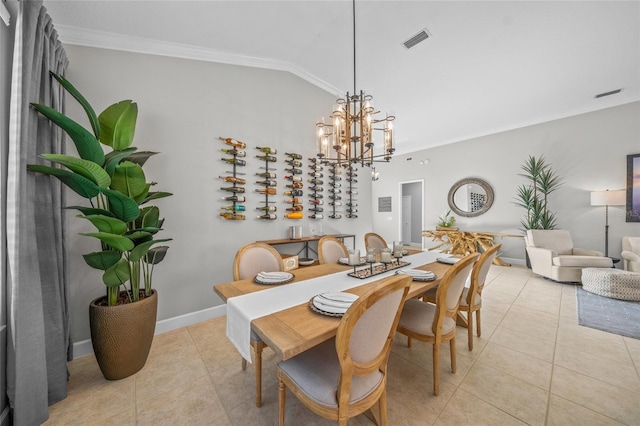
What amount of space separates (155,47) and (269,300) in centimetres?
278

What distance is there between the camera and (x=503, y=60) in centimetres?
294

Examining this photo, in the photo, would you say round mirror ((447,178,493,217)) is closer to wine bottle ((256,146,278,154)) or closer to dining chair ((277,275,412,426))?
wine bottle ((256,146,278,154))

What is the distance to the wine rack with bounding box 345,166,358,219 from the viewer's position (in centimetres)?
394

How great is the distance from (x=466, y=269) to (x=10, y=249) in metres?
2.72

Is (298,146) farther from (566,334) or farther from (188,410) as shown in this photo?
(566,334)

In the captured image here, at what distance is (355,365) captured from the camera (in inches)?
37.5

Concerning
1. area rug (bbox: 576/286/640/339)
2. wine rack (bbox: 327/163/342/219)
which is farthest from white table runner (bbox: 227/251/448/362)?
area rug (bbox: 576/286/640/339)

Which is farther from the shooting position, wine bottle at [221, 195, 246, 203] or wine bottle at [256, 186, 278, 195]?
wine bottle at [256, 186, 278, 195]

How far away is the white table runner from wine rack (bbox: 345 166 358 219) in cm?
222

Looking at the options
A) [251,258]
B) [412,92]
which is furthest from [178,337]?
[412,92]

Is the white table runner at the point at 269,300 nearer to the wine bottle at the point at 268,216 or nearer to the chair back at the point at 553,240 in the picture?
the wine bottle at the point at 268,216

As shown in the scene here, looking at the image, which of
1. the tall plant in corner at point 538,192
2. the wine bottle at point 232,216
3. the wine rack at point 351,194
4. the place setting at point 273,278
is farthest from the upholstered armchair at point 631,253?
the wine bottle at point 232,216

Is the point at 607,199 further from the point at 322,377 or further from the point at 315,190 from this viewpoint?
the point at 322,377

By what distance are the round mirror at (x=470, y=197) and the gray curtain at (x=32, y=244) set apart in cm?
687
